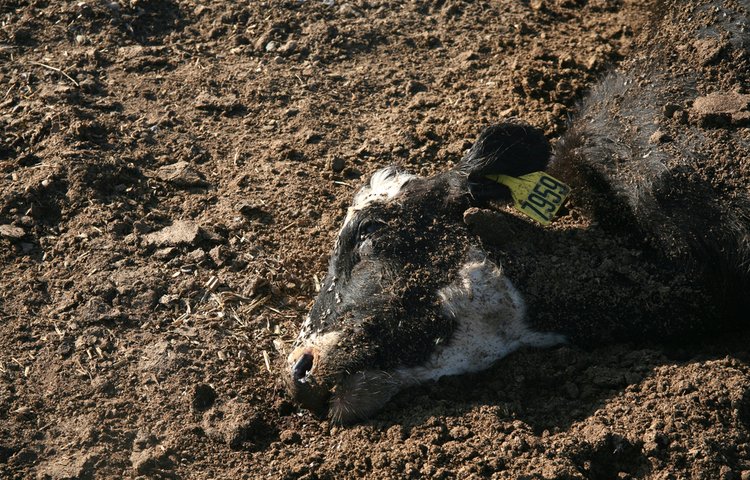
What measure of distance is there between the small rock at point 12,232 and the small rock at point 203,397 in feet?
5.36

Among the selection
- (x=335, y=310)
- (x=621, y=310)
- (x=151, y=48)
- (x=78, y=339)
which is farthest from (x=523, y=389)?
(x=151, y=48)

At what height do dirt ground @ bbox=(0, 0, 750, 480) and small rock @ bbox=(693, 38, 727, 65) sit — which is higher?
small rock @ bbox=(693, 38, 727, 65)

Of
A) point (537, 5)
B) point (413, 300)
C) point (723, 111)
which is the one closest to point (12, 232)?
point (413, 300)

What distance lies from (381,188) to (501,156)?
649mm

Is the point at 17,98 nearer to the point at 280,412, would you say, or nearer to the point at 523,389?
the point at 280,412

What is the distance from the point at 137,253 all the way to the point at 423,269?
5.96 ft

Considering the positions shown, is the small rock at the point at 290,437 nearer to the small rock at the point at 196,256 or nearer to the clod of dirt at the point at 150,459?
the clod of dirt at the point at 150,459

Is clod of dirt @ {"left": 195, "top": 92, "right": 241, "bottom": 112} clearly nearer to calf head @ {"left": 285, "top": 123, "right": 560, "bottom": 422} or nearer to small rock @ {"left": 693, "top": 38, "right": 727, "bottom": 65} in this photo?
calf head @ {"left": 285, "top": 123, "right": 560, "bottom": 422}

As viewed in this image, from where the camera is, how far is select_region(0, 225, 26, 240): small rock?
5.61 metres

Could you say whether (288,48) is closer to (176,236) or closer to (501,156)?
(176,236)

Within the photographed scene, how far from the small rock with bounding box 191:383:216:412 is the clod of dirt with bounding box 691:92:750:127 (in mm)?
2823

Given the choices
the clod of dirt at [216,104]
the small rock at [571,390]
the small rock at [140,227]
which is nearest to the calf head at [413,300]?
the small rock at [571,390]

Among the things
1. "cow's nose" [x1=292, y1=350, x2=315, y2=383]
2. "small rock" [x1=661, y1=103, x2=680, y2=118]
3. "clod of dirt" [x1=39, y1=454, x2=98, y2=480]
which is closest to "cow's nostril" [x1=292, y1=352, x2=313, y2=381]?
"cow's nose" [x1=292, y1=350, x2=315, y2=383]

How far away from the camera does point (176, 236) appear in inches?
223
